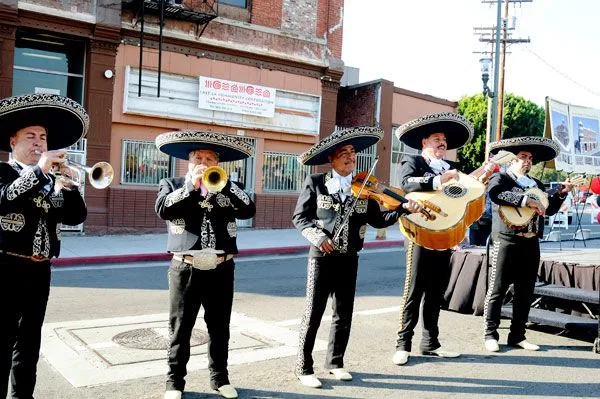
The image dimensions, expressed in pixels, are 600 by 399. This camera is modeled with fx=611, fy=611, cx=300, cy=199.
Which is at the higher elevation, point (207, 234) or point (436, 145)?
point (436, 145)

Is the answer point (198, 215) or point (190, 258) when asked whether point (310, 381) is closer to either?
point (190, 258)

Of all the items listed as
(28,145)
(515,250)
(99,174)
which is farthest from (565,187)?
(28,145)

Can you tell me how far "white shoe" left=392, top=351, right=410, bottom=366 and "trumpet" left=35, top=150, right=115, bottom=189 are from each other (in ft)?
10.7

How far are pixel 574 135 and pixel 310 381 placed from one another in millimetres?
10361

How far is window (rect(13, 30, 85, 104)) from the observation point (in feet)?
51.7

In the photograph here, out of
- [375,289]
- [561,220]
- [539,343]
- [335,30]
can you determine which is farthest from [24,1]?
[561,220]

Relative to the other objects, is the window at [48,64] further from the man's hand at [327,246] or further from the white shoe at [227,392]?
the white shoe at [227,392]

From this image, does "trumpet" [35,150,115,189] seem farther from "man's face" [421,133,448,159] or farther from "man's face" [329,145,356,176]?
"man's face" [421,133,448,159]

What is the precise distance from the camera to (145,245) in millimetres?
14969

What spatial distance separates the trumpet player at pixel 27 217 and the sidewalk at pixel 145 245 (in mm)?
8721

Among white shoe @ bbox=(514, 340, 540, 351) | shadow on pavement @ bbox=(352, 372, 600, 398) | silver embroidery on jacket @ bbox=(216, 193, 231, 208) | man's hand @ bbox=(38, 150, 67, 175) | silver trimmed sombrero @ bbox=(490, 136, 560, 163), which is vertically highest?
silver trimmed sombrero @ bbox=(490, 136, 560, 163)

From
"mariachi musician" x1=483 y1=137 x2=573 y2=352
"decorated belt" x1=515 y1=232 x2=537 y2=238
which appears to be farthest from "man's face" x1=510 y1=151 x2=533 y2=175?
"decorated belt" x1=515 y1=232 x2=537 y2=238

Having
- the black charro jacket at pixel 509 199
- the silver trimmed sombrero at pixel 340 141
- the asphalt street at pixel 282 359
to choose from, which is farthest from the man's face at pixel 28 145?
the black charro jacket at pixel 509 199

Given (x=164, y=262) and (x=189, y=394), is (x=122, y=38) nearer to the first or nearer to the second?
(x=164, y=262)
